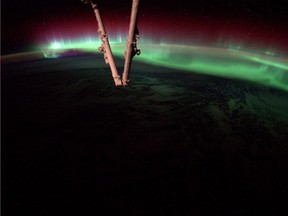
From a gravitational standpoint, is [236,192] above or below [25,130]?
above

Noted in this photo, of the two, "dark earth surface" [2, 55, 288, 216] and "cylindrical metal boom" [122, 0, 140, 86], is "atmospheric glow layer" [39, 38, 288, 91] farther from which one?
"cylindrical metal boom" [122, 0, 140, 86]

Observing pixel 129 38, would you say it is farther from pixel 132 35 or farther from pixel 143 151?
pixel 143 151

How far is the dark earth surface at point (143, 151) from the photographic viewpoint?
5.59 m

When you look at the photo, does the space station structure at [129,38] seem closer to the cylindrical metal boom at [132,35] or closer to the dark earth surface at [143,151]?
the cylindrical metal boom at [132,35]

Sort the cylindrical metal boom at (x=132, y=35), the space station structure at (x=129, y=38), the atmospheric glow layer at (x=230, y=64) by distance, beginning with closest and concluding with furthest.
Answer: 1. the cylindrical metal boom at (x=132, y=35)
2. the space station structure at (x=129, y=38)
3. the atmospheric glow layer at (x=230, y=64)

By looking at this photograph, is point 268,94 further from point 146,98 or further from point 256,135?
point 146,98

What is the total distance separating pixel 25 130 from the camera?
918cm

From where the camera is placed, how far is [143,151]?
24.9ft

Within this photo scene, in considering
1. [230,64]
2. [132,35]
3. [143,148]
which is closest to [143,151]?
[143,148]

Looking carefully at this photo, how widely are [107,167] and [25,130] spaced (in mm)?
4540

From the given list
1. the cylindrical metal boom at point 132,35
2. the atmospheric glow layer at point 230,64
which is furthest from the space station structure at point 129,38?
the atmospheric glow layer at point 230,64

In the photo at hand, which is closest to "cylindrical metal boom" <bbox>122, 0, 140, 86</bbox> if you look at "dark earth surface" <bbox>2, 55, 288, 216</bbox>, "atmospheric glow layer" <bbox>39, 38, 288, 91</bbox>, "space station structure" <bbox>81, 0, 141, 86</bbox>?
"space station structure" <bbox>81, 0, 141, 86</bbox>

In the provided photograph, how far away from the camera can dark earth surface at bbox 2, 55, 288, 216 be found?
18.3 ft

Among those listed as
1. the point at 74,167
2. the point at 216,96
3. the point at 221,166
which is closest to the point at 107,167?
the point at 74,167
